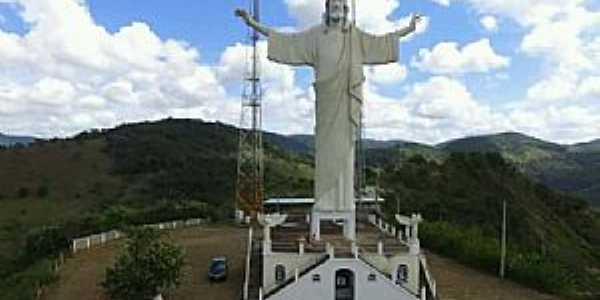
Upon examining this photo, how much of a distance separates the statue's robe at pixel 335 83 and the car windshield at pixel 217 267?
185 inches

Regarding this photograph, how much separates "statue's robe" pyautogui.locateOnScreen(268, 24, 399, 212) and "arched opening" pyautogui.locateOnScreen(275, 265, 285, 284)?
3.88 meters

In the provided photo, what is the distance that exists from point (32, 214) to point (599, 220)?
6713 centimetres

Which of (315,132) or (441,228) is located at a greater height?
(315,132)

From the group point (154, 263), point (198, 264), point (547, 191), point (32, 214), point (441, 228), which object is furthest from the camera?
point (547, 191)

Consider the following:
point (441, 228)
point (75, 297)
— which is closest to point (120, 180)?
point (441, 228)

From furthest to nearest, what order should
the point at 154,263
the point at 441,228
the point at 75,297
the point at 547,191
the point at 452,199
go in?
1. the point at 547,191
2. the point at 452,199
3. the point at 441,228
4. the point at 75,297
5. the point at 154,263

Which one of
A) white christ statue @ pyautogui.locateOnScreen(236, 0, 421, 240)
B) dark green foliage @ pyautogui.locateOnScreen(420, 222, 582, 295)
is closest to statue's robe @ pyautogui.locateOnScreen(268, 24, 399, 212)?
white christ statue @ pyautogui.locateOnScreen(236, 0, 421, 240)

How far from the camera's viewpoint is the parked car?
3428 centimetres

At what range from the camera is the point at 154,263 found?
3006cm

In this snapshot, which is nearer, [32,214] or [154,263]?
[154,263]

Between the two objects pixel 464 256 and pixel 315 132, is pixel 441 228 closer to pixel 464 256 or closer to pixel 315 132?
pixel 464 256

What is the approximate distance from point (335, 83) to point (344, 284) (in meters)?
8.11

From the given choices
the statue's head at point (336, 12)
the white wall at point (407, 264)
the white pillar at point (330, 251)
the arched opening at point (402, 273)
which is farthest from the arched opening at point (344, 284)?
the statue's head at point (336, 12)

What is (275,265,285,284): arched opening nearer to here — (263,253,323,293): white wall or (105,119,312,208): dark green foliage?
(263,253,323,293): white wall
